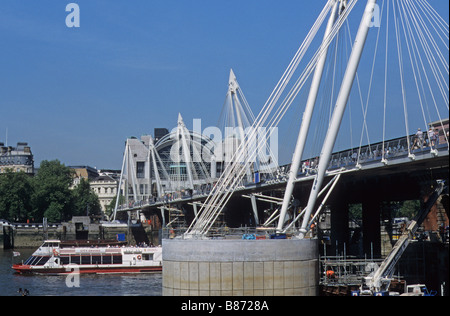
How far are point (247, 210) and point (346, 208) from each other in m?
33.7

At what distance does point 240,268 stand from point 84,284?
1341 inches

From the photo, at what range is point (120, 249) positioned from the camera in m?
87.0

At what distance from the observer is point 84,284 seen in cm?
7381

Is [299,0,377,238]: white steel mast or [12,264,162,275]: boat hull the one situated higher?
[299,0,377,238]: white steel mast

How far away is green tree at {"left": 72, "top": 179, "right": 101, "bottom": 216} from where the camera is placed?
16950 cm

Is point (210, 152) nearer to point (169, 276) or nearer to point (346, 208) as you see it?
point (346, 208)

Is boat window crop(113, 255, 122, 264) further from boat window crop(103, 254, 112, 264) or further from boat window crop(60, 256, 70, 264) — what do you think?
boat window crop(60, 256, 70, 264)

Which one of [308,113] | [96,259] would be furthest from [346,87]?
[96,259]

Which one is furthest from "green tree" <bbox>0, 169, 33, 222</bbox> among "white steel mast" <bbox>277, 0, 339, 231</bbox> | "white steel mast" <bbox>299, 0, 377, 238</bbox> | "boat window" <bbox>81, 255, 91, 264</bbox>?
"white steel mast" <bbox>299, 0, 377, 238</bbox>

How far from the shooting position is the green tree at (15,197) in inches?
5817

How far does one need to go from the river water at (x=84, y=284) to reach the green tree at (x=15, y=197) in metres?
61.4

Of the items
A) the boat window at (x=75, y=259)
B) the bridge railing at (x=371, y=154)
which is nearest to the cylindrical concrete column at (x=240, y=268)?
the bridge railing at (x=371, y=154)

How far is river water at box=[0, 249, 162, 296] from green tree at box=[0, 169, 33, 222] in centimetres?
6137
